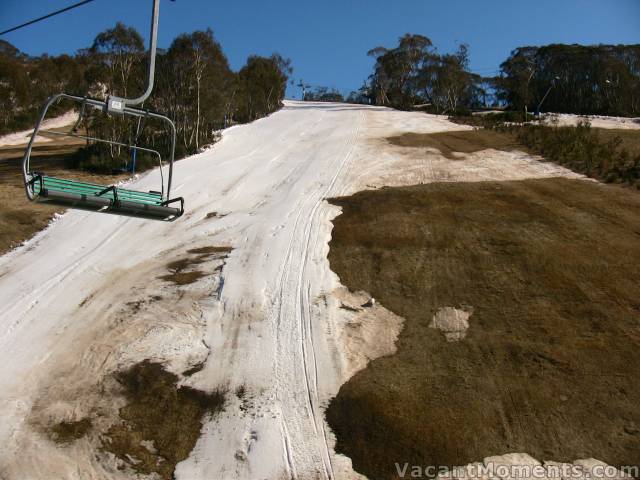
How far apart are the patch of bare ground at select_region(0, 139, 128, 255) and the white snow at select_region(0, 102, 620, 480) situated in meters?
0.60

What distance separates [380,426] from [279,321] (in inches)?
148

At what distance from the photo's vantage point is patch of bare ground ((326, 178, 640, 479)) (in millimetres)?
8195


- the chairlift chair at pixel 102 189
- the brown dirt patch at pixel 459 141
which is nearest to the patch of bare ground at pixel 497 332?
the chairlift chair at pixel 102 189

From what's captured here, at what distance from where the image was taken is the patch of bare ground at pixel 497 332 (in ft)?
26.9

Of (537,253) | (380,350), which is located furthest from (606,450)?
(537,253)

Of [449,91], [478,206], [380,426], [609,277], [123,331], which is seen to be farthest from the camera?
[449,91]

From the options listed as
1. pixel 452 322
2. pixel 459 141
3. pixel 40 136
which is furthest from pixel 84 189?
pixel 40 136

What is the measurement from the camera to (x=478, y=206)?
17500mm

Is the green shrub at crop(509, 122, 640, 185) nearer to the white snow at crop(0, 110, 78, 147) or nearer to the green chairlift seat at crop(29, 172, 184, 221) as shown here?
the green chairlift seat at crop(29, 172, 184, 221)

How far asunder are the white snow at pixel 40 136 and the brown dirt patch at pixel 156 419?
32.9 meters

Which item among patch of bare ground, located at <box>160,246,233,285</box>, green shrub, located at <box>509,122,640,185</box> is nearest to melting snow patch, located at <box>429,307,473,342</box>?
patch of bare ground, located at <box>160,246,233,285</box>

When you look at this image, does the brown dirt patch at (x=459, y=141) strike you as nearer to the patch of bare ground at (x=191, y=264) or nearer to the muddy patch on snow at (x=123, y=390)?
the patch of bare ground at (x=191, y=264)

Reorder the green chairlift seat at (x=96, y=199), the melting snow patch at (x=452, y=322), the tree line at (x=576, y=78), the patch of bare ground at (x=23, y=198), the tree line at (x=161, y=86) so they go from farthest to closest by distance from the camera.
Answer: the tree line at (x=576, y=78), the tree line at (x=161, y=86), the patch of bare ground at (x=23, y=198), the melting snow patch at (x=452, y=322), the green chairlift seat at (x=96, y=199)

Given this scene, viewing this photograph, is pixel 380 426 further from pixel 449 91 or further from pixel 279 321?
pixel 449 91
